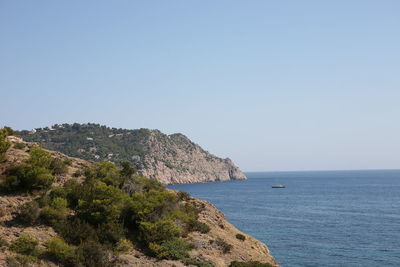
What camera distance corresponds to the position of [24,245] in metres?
17.0

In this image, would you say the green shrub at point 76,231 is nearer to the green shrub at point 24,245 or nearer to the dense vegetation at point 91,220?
the dense vegetation at point 91,220

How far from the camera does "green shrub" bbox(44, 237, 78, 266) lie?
1708 cm

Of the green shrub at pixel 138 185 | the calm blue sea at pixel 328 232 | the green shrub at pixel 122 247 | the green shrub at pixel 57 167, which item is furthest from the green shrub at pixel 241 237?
the green shrub at pixel 57 167

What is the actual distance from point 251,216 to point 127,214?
53.7 meters

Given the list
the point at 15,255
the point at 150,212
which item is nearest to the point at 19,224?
the point at 15,255

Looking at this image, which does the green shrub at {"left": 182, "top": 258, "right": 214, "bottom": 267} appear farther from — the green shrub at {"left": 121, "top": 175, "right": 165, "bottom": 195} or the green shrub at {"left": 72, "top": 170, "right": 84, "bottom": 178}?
the green shrub at {"left": 72, "top": 170, "right": 84, "bottom": 178}

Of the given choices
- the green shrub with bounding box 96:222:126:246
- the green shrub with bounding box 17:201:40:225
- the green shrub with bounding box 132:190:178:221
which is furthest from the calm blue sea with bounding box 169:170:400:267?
the green shrub with bounding box 17:201:40:225

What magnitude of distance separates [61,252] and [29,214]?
11.9 feet

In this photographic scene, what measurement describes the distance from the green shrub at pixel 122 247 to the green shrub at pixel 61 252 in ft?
8.37

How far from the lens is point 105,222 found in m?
20.8

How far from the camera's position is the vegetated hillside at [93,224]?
1761cm

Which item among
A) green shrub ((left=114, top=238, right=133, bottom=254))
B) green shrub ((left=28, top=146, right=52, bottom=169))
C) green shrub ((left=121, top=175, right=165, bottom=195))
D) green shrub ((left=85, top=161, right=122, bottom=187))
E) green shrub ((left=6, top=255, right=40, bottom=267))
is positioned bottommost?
green shrub ((left=114, top=238, right=133, bottom=254))

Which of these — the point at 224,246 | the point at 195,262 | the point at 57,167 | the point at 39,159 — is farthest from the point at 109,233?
the point at 57,167

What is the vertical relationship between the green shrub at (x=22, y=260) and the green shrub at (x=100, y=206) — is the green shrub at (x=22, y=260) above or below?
below
